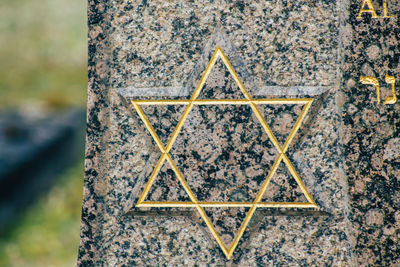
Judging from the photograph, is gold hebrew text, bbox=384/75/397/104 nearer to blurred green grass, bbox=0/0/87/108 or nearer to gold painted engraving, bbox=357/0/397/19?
gold painted engraving, bbox=357/0/397/19

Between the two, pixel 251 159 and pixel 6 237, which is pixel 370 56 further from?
pixel 6 237

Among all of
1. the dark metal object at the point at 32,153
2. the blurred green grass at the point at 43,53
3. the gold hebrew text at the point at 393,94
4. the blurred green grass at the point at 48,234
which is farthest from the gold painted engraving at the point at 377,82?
the blurred green grass at the point at 43,53

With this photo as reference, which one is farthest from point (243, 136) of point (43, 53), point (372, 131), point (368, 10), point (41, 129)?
point (43, 53)

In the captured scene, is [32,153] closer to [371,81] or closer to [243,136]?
[243,136]

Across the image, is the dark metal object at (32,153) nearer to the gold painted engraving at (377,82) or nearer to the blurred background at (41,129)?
the blurred background at (41,129)

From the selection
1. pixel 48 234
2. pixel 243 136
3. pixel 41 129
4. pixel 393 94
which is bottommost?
pixel 243 136

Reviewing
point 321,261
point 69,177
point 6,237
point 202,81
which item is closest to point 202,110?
point 202,81
